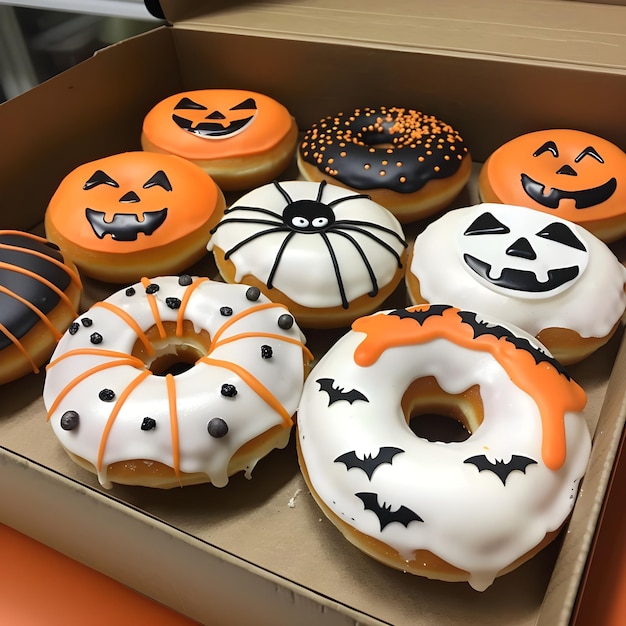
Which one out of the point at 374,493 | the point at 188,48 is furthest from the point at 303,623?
the point at 188,48

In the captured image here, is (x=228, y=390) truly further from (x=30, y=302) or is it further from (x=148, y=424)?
(x=30, y=302)

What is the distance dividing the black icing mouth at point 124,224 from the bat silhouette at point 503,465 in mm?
857

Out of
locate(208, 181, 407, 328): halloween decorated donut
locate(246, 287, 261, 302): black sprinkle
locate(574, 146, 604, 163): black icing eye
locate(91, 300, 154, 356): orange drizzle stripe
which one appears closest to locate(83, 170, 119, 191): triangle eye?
locate(208, 181, 407, 328): halloween decorated donut

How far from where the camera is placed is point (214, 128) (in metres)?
1.60

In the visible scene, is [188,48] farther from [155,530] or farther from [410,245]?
[155,530]

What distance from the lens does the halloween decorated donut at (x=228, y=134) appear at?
159cm

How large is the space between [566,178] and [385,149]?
432mm

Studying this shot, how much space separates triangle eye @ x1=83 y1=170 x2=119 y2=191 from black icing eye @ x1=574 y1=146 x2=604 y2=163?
3.60 ft

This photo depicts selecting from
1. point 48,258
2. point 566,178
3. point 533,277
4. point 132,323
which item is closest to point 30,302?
point 48,258

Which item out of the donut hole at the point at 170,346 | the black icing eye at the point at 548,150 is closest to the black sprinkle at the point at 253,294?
the donut hole at the point at 170,346

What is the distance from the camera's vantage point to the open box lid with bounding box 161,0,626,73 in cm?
152

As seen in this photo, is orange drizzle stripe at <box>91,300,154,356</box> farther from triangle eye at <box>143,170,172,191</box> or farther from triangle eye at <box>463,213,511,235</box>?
triangle eye at <box>463,213,511,235</box>

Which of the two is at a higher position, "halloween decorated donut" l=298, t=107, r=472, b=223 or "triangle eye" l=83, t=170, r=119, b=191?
"triangle eye" l=83, t=170, r=119, b=191

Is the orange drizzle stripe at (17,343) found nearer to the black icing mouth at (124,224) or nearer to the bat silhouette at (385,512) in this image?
the black icing mouth at (124,224)
